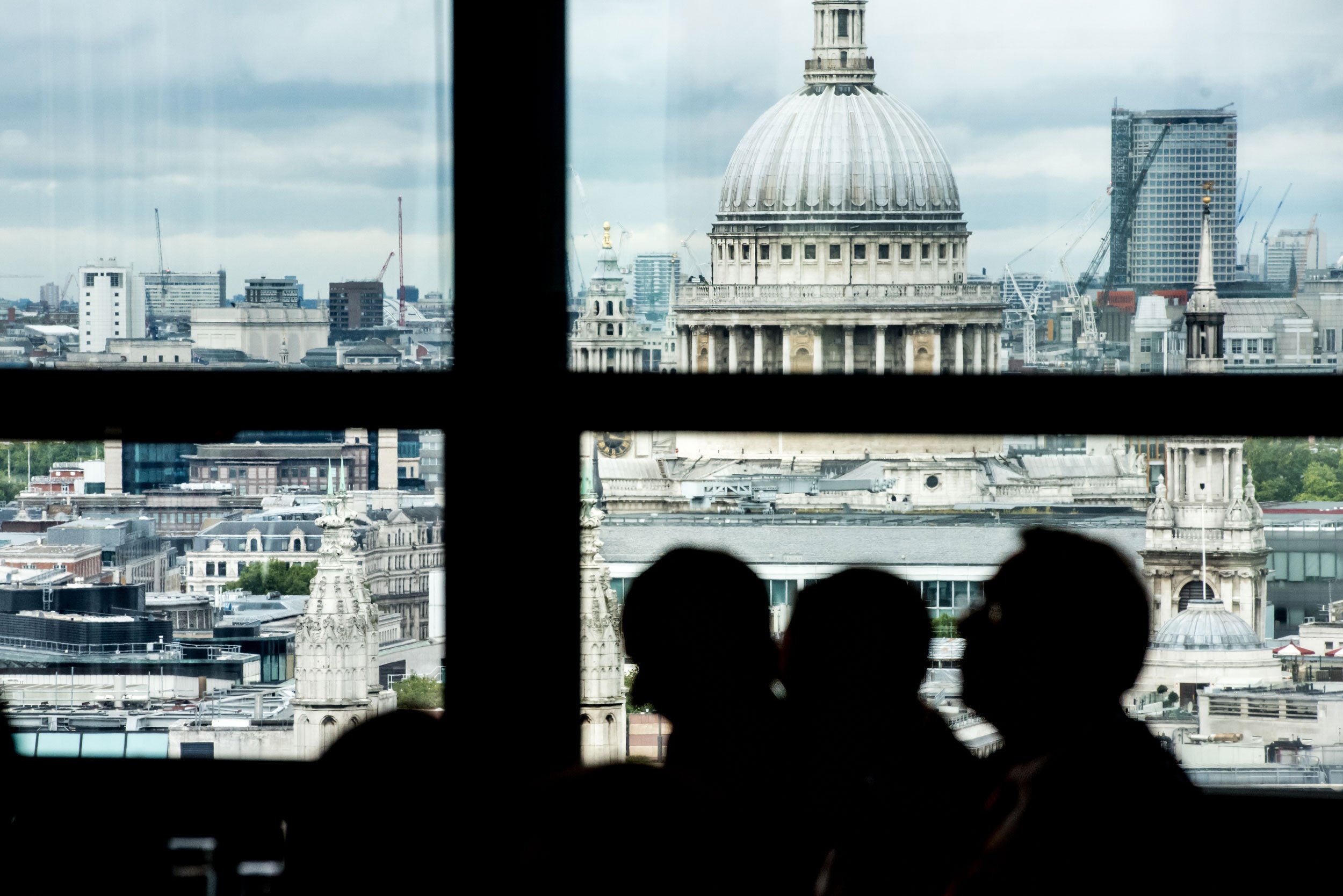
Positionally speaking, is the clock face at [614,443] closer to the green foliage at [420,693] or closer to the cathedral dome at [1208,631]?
the green foliage at [420,693]

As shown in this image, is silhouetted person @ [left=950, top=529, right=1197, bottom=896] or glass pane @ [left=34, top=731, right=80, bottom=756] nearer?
silhouetted person @ [left=950, top=529, right=1197, bottom=896]

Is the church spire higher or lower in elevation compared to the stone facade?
higher

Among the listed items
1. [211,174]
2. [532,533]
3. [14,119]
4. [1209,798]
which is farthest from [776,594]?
[14,119]

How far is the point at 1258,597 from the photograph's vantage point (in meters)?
1.41

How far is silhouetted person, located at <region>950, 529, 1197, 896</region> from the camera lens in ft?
2.53

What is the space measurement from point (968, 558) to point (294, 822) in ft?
2.60

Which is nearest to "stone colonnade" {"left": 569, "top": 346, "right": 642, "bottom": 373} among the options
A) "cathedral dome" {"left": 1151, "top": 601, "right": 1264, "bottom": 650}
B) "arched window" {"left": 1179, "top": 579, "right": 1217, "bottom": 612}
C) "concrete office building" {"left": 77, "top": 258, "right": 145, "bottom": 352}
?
"concrete office building" {"left": 77, "top": 258, "right": 145, "bottom": 352}

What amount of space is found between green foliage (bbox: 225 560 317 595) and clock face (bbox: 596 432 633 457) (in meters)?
0.33

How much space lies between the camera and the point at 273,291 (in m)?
1.20

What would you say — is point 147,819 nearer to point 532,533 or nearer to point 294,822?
point 532,533

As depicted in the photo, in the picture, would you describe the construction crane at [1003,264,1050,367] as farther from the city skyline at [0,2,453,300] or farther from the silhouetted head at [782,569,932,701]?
the city skyline at [0,2,453,300]

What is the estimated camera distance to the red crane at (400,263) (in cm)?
111

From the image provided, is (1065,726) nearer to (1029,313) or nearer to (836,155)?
(1029,313)

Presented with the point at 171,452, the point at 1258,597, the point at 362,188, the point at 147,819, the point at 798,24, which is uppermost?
the point at 798,24
